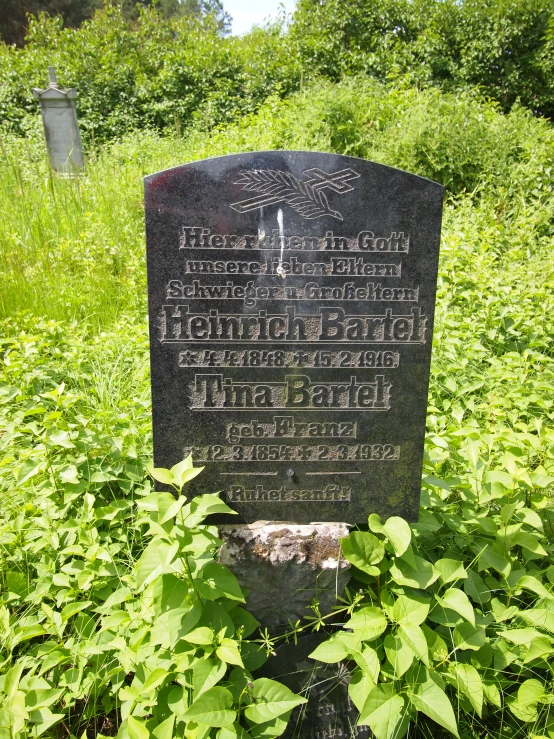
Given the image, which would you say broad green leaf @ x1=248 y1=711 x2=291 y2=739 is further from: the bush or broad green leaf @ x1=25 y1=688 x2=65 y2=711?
the bush

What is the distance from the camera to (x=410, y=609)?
1635 mm

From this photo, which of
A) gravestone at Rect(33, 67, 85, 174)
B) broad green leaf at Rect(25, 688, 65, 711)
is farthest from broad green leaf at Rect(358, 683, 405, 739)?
gravestone at Rect(33, 67, 85, 174)

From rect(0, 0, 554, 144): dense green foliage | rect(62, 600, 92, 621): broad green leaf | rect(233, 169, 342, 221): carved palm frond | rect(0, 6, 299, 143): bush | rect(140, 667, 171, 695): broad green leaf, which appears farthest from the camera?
rect(0, 6, 299, 143): bush

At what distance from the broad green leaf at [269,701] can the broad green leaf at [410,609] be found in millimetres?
377

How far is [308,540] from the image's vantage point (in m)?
1.85

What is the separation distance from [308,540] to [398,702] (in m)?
0.55

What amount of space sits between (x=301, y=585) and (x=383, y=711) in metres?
0.49

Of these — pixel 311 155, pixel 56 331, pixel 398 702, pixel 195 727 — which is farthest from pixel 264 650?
pixel 56 331

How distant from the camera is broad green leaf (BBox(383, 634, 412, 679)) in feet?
5.00

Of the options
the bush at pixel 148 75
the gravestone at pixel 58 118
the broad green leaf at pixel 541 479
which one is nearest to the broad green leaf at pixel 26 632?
the broad green leaf at pixel 541 479

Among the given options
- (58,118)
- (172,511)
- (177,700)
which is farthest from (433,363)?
(58,118)

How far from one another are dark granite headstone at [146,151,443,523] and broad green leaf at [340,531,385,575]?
0.67 ft

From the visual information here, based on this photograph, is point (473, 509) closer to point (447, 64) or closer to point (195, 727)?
point (195, 727)

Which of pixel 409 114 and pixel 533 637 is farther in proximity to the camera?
pixel 409 114
